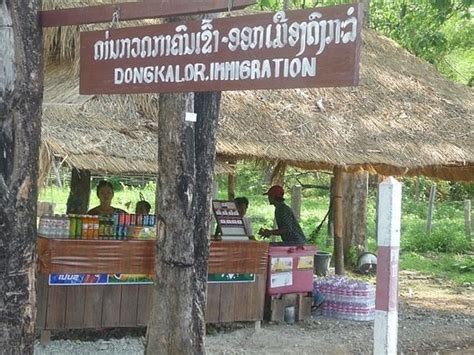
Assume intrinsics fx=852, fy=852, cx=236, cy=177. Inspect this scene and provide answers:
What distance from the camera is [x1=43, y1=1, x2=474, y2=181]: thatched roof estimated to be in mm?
8836

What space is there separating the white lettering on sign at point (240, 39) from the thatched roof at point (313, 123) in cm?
378

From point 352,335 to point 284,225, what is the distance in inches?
67.8

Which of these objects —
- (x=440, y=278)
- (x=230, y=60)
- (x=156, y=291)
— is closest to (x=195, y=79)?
(x=230, y=60)

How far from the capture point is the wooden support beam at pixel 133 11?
4258 millimetres

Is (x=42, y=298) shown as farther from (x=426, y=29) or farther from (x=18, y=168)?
(x=426, y=29)

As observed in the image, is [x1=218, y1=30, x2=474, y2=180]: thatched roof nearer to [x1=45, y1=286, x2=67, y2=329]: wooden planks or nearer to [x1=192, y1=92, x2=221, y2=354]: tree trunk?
[x1=45, y1=286, x2=67, y2=329]: wooden planks

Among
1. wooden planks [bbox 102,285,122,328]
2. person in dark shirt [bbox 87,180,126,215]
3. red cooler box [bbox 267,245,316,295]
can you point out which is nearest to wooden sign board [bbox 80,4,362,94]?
wooden planks [bbox 102,285,122,328]

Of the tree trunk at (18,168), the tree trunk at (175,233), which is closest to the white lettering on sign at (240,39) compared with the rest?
the tree trunk at (18,168)

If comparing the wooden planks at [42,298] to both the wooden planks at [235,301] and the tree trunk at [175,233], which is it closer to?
the wooden planks at [235,301]

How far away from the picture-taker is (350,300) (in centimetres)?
1091

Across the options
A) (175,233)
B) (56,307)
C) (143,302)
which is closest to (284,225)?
(143,302)

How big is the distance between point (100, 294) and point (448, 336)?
4.31m

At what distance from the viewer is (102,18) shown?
455 centimetres

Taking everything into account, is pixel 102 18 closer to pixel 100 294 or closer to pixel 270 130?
pixel 100 294
